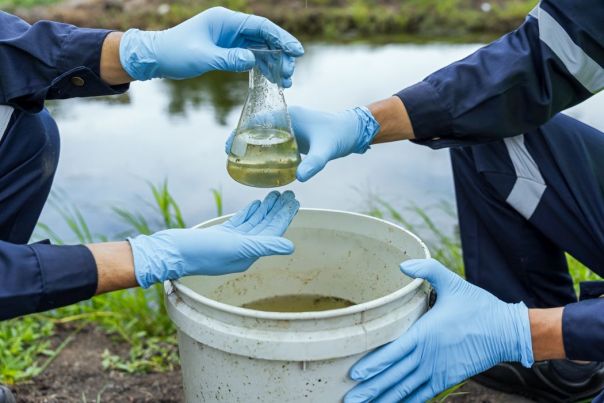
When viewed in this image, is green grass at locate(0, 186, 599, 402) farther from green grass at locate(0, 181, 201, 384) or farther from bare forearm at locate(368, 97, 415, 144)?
bare forearm at locate(368, 97, 415, 144)

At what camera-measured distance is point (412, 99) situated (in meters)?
1.97

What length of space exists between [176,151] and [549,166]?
2.79m

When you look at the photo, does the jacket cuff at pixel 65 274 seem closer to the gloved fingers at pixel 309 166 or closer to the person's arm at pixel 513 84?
the gloved fingers at pixel 309 166

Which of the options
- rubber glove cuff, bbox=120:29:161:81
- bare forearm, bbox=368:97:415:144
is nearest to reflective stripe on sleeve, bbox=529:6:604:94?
bare forearm, bbox=368:97:415:144

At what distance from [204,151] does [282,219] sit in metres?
2.72

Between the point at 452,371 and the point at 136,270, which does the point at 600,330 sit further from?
the point at 136,270

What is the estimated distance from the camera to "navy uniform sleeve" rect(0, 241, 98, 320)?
55.2 inches

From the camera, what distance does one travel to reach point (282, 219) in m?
1.65

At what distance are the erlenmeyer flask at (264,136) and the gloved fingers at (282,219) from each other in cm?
6

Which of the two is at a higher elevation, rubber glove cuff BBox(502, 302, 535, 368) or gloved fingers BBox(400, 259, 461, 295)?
gloved fingers BBox(400, 259, 461, 295)

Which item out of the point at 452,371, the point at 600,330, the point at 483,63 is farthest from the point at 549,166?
the point at 452,371

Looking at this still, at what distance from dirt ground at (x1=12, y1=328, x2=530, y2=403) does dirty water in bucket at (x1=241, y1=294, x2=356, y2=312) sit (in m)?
0.44

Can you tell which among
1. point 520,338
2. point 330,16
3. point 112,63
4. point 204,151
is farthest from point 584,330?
point 330,16

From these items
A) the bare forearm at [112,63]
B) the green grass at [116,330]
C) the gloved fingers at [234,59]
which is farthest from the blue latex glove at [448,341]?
the bare forearm at [112,63]
